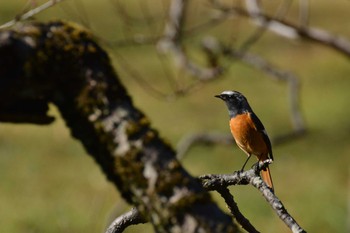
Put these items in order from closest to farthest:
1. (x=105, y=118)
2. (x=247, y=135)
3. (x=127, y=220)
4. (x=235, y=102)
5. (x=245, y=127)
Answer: (x=105, y=118), (x=127, y=220), (x=235, y=102), (x=245, y=127), (x=247, y=135)

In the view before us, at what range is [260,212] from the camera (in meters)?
11.3

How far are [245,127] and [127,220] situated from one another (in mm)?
1034

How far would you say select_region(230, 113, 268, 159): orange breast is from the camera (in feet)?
13.1

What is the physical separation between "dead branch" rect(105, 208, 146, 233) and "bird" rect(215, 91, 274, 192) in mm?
594

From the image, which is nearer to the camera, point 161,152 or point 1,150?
point 161,152

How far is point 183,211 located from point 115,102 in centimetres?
40

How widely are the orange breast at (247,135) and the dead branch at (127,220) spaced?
29.4 inches

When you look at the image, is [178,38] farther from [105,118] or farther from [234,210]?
[105,118]

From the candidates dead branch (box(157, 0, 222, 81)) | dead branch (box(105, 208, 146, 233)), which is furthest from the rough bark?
dead branch (box(157, 0, 222, 81))

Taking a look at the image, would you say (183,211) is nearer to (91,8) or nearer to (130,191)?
(130,191)

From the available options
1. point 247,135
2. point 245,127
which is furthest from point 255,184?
point 247,135

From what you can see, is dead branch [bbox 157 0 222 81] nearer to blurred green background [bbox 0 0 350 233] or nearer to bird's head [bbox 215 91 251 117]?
blurred green background [bbox 0 0 350 233]

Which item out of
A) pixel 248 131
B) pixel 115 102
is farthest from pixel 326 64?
pixel 115 102

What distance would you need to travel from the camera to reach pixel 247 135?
4.27 metres
